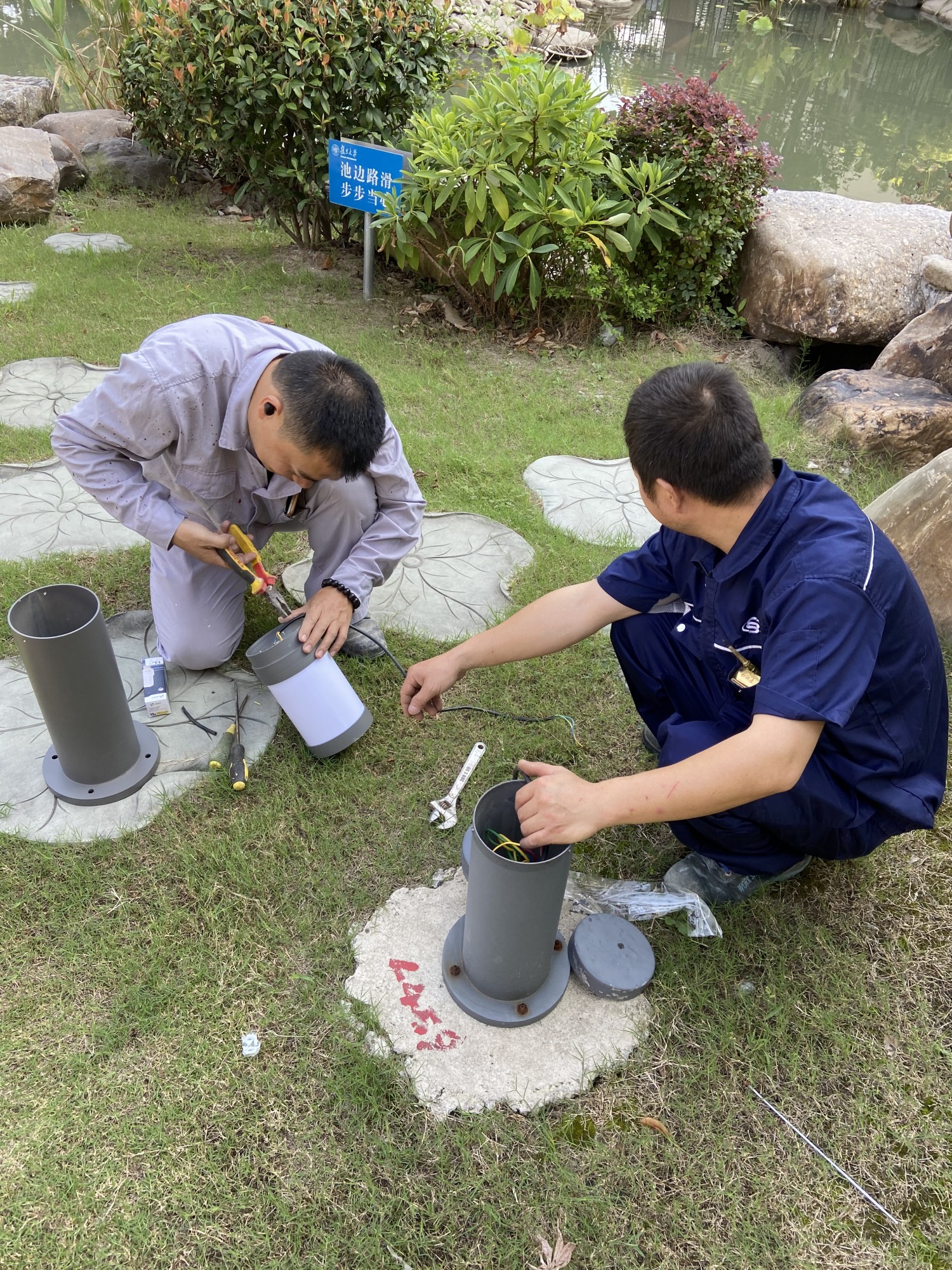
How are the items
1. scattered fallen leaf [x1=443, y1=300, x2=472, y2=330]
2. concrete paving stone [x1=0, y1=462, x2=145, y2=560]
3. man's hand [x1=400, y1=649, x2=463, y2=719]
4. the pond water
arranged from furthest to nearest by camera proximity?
the pond water, scattered fallen leaf [x1=443, y1=300, x2=472, y2=330], concrete paving stone [x1=0, y1=462, x2=145, y2=560], man's hand [x1=400, y1=649, x2=463, y2=719]

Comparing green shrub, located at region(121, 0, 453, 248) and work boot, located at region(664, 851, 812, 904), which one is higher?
green shrub, located at region(121, 0, 453, 248)

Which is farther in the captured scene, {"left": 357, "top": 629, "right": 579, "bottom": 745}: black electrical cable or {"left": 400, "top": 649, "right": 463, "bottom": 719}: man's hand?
{"left": 357, "top": 629, "right": 579, "bottom": 745}: black electrical cable

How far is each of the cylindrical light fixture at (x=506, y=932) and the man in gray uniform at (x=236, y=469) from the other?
30.2 inches

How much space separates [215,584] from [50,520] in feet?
3.54

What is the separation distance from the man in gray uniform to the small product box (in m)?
0.06

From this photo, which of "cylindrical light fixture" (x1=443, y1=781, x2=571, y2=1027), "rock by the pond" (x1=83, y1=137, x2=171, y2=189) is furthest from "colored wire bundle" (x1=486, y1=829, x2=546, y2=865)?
"rock by the pond" (x1=83, y1=137, x2=171, y2=189)

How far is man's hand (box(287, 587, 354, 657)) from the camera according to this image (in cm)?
218

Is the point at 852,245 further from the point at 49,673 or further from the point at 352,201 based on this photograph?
the point at 49,673

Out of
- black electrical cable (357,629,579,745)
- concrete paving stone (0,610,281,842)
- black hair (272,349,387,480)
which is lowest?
concrete paving stone (0,610,281,842)

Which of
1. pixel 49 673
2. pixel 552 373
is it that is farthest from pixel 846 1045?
pixel 552 373

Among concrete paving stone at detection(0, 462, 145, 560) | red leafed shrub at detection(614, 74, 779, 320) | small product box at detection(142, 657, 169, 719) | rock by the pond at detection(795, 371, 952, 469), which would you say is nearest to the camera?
small product box at detection(142, 657, 169, 719)

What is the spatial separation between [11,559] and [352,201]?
288cm

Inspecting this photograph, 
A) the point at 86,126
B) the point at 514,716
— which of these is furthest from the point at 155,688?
the point at 86,126

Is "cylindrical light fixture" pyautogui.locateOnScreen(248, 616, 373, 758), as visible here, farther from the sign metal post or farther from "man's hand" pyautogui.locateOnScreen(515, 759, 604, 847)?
the sign metal post
